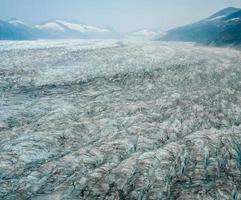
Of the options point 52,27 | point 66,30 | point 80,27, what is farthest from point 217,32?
point 80,27

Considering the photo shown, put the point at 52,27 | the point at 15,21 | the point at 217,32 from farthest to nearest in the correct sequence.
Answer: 1. the point at 52,27
2. the point at 15,21
3. the point at 217,32

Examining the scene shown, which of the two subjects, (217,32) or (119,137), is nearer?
(119,137)

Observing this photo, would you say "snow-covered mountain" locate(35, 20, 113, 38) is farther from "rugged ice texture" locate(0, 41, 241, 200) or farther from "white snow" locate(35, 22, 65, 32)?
"rugged ice texture" locate(0, 41, 241, 200)

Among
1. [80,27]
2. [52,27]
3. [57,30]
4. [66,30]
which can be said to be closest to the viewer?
[57,30]

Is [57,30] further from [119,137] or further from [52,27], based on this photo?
[119,137]

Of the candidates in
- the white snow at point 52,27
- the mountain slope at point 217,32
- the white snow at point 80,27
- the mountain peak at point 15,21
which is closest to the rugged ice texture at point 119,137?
the mountain slope at point 217,32

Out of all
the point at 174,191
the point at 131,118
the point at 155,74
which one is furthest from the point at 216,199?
the point at 155,74

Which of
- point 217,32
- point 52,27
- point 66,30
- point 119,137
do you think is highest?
point 52,27
